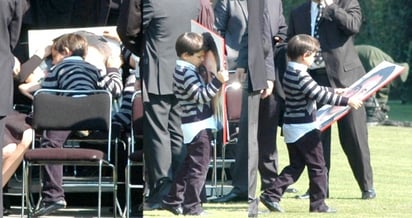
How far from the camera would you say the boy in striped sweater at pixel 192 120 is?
889cm

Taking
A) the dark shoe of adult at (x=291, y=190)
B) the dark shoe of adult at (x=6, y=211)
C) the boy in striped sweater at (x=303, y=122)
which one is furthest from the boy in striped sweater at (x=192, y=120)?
the dark shoe of adult at (x=291, y=190)

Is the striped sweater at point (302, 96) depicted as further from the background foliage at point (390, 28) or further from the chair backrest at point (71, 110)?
the background foliage at point (390, 28)

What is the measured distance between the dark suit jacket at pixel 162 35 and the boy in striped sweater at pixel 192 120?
6cm

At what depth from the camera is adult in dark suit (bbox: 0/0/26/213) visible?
909 cm

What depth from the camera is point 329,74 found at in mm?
11680

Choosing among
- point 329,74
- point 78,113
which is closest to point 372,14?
point 329,74

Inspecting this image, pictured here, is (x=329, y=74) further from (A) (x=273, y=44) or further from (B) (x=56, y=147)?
(B) (x=56, y=147)

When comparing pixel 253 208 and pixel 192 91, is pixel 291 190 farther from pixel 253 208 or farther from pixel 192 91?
pixel 192 91

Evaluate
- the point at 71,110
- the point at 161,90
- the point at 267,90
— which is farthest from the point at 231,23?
the point at 71,110

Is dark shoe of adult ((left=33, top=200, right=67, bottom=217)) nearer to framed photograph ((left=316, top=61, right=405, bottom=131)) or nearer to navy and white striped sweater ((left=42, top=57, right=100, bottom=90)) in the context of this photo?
navy and white striped sweater ((left=42, top=57, right=100, bottom=90))

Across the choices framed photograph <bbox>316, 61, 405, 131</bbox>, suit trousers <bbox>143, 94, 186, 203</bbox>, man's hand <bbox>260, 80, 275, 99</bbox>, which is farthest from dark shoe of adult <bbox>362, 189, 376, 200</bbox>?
suit trousers <bbox>143, 94, 186, 203</bbox>

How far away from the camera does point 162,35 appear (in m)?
9.02

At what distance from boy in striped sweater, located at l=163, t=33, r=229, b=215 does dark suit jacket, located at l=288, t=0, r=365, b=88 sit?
2.77 m

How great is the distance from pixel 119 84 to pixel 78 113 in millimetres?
477
